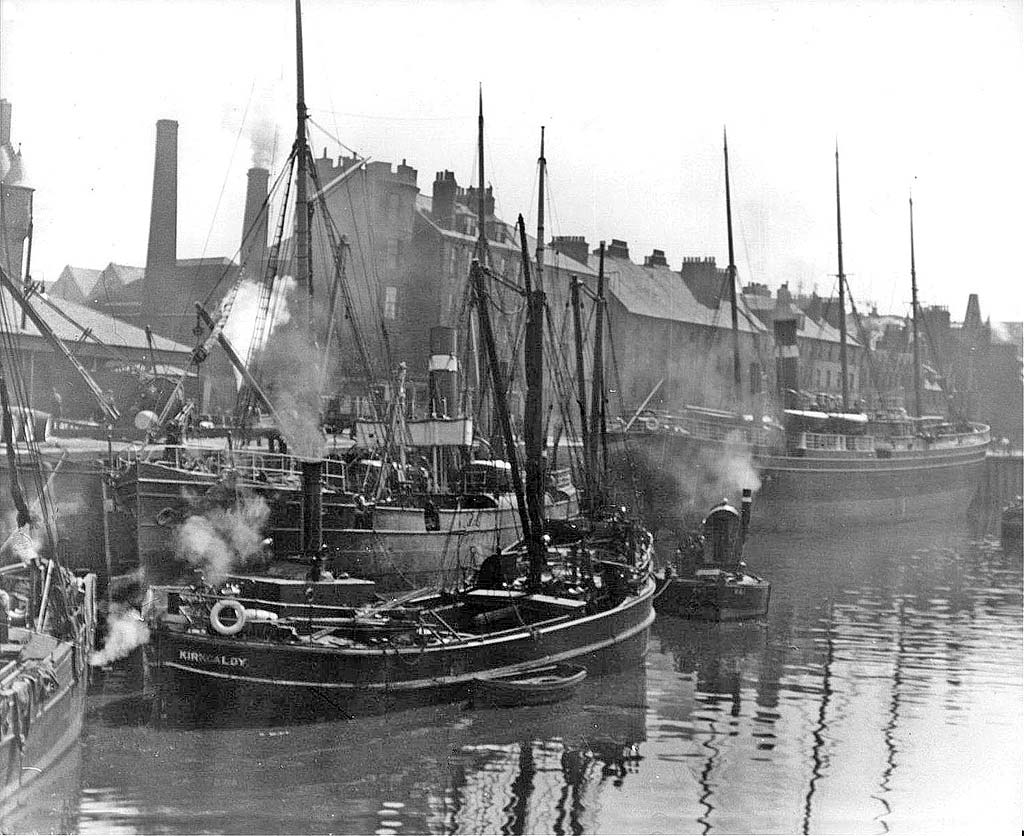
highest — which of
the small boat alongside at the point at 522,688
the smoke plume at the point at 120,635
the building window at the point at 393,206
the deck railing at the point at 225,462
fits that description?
the building window at the point at 393,206

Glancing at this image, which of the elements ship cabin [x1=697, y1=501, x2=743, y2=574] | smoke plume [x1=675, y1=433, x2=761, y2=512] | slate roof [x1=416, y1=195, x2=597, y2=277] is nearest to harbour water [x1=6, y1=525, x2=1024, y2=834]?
ship cabin [x1=697, y1=501, x2=743, y2=574]

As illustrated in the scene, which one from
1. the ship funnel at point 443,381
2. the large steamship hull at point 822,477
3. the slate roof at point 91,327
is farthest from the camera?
the large steamship hull at point 822,477

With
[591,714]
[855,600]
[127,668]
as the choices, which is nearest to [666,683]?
[591,714]

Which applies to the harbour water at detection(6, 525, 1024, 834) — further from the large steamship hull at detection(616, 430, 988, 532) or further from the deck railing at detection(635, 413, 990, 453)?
the deck railing at detection(635, 413, 990, 453)

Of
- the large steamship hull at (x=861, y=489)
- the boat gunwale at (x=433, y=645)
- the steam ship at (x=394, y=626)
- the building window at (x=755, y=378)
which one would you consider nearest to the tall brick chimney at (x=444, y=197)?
the large steamship hull at (x=861, y=489)

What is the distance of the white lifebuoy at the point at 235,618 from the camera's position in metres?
16.1

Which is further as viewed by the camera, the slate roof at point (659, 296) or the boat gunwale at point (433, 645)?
the slate roof at point (659, 296)

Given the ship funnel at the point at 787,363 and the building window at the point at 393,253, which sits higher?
the building window at the point at 393,253

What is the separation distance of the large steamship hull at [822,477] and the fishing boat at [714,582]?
11.8 metres

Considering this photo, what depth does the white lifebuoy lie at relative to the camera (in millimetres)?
16078

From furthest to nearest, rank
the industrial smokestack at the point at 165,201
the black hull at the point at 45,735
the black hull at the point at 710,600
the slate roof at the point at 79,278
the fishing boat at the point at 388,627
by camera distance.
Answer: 1. the slate roof at the point at 79,278
2. the industrial smokestack at the point at 165,201
3. the black hull at the point at 710,600
4. the fishing boat at the point at 388,627
5. the black hull at the point at 45,735

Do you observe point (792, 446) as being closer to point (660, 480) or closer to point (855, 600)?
point (660, 480)

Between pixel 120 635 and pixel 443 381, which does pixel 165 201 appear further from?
pixel 120 635

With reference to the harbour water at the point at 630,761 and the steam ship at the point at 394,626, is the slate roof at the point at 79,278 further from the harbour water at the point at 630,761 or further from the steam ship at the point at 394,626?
the harbour water at the point at 630,761
